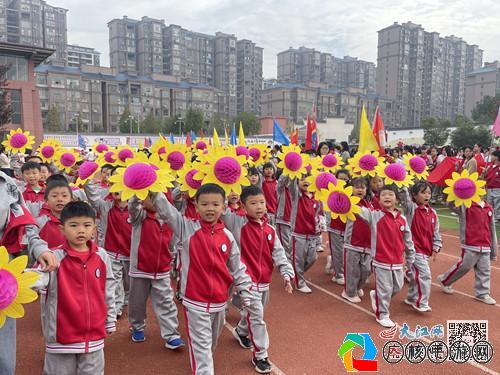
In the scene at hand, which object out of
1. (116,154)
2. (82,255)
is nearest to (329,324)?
(82,255)

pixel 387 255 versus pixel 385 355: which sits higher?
pixel 387 255

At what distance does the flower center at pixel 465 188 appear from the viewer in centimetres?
512

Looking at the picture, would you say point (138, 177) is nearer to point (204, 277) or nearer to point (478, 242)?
point (204, 277)

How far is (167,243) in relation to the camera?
13.2 feet

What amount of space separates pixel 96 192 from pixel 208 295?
216 centimetres

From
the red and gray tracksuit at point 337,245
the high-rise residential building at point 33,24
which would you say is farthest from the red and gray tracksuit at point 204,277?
A: the high-rise residential building at point 33,24

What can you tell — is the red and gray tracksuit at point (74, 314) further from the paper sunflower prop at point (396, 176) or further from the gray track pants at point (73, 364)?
the paper sunflower prop at point (396, 176)

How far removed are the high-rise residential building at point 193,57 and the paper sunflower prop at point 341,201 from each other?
74978mm

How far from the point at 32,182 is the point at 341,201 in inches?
144

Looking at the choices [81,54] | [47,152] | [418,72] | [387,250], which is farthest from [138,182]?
[81,54]

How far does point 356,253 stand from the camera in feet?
17.5

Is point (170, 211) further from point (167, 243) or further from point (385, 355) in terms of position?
point (385, 355)

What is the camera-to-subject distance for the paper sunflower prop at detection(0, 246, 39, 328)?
7.14 feet

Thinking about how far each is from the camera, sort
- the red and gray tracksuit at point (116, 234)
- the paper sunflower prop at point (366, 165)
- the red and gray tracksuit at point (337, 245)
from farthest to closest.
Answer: the red and gray tracksuit at point (337, 245) → the paper sunflower prop at point (366, 165) → the red and gray tracksuit at point (116, 234)
